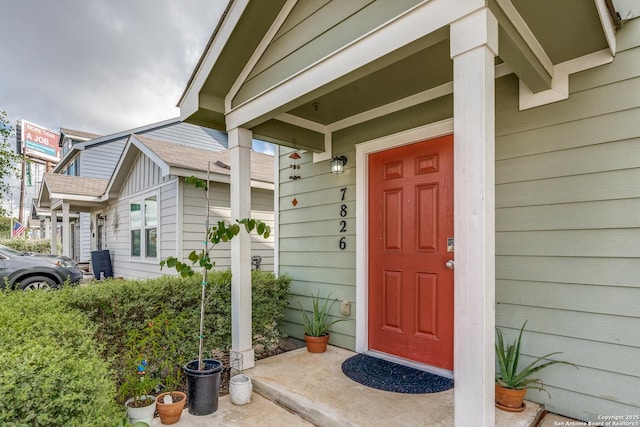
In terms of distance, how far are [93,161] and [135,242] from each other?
7.07 meters

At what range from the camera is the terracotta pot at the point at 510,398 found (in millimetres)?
2137

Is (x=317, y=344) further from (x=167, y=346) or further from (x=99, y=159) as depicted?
(x=99, y=159)

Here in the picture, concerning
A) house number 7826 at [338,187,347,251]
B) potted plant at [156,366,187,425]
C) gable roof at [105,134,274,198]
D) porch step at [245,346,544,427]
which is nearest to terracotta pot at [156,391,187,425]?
potted plant at [156,366,187,425]

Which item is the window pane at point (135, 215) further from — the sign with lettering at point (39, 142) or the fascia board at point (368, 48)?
the sign with lettering at point (39, 142)

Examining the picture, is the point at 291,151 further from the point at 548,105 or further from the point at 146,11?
the point at 146,11

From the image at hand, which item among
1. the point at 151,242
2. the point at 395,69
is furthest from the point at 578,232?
the point at 151,242

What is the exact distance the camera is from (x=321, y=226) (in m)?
3.77

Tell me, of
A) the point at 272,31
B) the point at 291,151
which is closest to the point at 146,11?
the point at 291,151

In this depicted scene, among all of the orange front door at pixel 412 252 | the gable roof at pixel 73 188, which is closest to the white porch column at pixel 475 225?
the orange front door at pixel 412 252

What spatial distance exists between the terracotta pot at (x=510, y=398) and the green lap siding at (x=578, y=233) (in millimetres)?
230

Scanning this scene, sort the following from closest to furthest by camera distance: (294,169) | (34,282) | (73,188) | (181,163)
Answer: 1. (294,169)
2. (181,163)
3. (34,282)
4. (73,188)

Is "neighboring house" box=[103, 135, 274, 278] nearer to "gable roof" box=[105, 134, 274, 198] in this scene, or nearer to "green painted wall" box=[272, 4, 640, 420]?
"gable roof" box=[105, 134, 274, 198]

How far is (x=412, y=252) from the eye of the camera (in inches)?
118

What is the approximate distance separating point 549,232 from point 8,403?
9.45 feet
